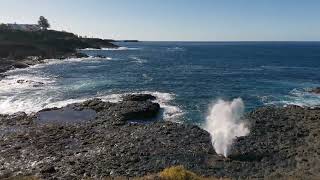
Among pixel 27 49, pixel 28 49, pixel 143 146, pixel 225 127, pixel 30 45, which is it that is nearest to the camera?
pixel 143 146

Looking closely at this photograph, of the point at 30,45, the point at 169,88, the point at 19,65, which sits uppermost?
the point at 30,45

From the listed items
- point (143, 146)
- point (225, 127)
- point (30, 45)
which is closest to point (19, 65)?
point (30, 45)

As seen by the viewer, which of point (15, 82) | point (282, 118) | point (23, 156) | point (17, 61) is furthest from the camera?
point (17, 61)

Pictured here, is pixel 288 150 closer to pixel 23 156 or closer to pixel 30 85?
pixel 23 156

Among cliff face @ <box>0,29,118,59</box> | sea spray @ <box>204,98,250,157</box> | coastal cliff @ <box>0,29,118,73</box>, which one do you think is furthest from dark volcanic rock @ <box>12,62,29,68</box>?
sea spray @ <box>204,98,250,157</box>

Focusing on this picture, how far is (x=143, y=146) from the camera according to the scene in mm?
37281

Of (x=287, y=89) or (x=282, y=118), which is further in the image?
(x=287, y=89)

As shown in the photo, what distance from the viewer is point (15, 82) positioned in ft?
263

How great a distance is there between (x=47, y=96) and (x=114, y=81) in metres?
19.7

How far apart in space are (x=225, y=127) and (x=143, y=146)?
788 cm

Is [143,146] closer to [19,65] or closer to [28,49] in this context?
[19,65]

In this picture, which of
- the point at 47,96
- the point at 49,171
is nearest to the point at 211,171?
the point at 49,171

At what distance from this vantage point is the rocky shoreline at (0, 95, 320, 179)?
3130 centimetres

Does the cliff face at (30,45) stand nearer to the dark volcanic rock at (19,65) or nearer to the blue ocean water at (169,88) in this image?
the dark volcanic rock at (19,65)
